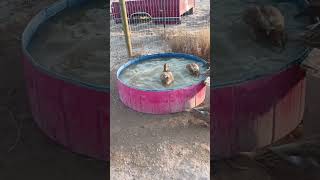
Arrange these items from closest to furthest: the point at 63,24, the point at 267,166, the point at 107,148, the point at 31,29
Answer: the point at 267,166, the point at 107,148, the point at 31,29, the point at 63,24

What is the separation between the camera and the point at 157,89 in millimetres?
8031

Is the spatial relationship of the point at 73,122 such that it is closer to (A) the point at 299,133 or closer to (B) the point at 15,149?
(B) the point at 15,149

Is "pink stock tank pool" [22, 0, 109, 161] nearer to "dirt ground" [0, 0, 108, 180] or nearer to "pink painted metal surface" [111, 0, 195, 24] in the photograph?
"dirt ground" [0, 0, 108, 180]

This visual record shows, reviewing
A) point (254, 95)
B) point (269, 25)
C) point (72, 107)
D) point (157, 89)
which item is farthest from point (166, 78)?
point (269, 25)

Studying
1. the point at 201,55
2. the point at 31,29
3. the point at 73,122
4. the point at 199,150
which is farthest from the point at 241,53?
the point at 31,29

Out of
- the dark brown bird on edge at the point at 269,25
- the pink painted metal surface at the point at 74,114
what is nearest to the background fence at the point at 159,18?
the dark brown bird on edge at the point at 269,25

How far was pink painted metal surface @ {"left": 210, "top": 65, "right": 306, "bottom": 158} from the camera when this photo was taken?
7.73 meters

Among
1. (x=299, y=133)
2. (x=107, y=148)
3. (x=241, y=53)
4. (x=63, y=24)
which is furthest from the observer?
(x=63, y=24)

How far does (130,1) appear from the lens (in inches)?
434

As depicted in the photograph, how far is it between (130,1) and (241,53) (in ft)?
9.06

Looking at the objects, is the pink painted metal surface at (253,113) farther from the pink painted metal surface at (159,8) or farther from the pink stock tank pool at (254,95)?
the pink painted metal surface at (159,8)

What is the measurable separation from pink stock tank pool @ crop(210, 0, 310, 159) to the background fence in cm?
152

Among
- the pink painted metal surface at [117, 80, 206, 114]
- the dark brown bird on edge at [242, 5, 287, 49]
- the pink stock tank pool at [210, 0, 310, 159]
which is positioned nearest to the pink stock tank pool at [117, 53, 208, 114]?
the pink painted metal surface at [117, 80, 206, 114]

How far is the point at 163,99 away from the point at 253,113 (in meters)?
1.20
